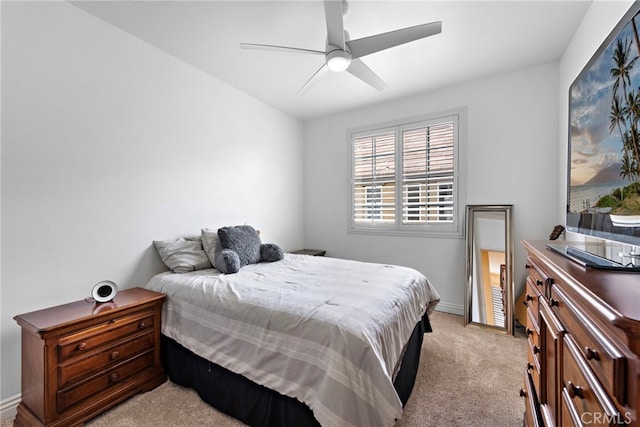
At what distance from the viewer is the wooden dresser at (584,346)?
0.51 m

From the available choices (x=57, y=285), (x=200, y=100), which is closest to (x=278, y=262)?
(x=57, y=285)

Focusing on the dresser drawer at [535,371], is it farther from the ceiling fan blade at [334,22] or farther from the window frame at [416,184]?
the ceiling fan blade at [334,22]

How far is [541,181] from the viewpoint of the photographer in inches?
112

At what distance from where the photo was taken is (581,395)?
28.4 inches

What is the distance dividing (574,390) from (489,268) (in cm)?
250

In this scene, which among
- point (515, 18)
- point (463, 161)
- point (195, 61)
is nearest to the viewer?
point (515, 18)

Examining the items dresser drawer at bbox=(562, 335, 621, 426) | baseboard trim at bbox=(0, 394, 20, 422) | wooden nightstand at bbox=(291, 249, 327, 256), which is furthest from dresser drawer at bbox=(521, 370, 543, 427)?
baseboard trim at bbox=(0, 394, 20, 422)

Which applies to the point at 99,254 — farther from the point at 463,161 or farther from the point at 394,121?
the point at 463,161

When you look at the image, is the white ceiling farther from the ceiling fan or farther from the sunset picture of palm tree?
the sunset picture of palm tree

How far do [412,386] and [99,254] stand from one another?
99.4 inches

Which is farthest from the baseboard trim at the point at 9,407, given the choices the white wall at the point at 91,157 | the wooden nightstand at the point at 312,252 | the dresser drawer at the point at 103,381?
the wooden nightstand at the point at 312,252

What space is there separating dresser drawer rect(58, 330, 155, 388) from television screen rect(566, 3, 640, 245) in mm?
2683

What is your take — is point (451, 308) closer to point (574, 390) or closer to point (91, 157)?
point (574, 390)

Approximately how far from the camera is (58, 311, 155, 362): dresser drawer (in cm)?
156
